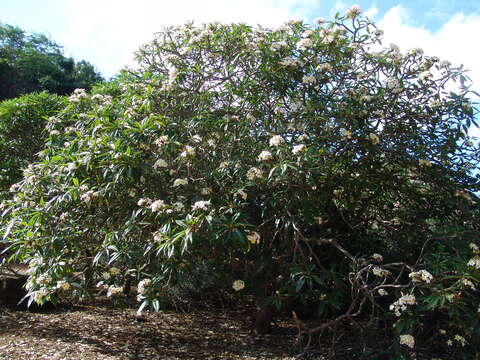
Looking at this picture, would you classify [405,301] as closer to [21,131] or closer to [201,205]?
[201,205]

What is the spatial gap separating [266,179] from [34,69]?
1441 centimetres

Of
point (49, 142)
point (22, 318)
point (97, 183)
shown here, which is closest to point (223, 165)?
point (97, 183)

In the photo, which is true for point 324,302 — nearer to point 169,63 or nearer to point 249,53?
point 249,53

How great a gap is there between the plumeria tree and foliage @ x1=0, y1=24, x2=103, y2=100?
1183 cm

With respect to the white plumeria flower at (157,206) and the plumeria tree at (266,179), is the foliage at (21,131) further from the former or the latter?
the white plumeria flower at (157,206)

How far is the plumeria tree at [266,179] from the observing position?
3082mm

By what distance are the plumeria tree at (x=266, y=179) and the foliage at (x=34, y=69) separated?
38.8ft

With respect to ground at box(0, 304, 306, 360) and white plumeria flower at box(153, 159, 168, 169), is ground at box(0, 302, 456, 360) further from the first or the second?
white plumeria flower at box(153, 159, 168, 169)

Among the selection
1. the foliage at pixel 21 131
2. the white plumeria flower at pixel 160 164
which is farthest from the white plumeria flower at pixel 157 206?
the foliage at pixel 21 131

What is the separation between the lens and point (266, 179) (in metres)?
3.22

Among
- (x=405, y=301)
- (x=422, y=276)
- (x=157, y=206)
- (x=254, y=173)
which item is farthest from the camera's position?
(x=254, y=173)

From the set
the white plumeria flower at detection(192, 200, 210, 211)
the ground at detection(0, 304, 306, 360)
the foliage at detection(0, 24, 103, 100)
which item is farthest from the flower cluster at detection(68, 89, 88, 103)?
the foliage at detection(0, 24, 103, 100)

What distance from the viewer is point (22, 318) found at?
4.61 m

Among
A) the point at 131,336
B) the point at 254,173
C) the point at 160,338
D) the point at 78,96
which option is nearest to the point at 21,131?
the point at 78,96
